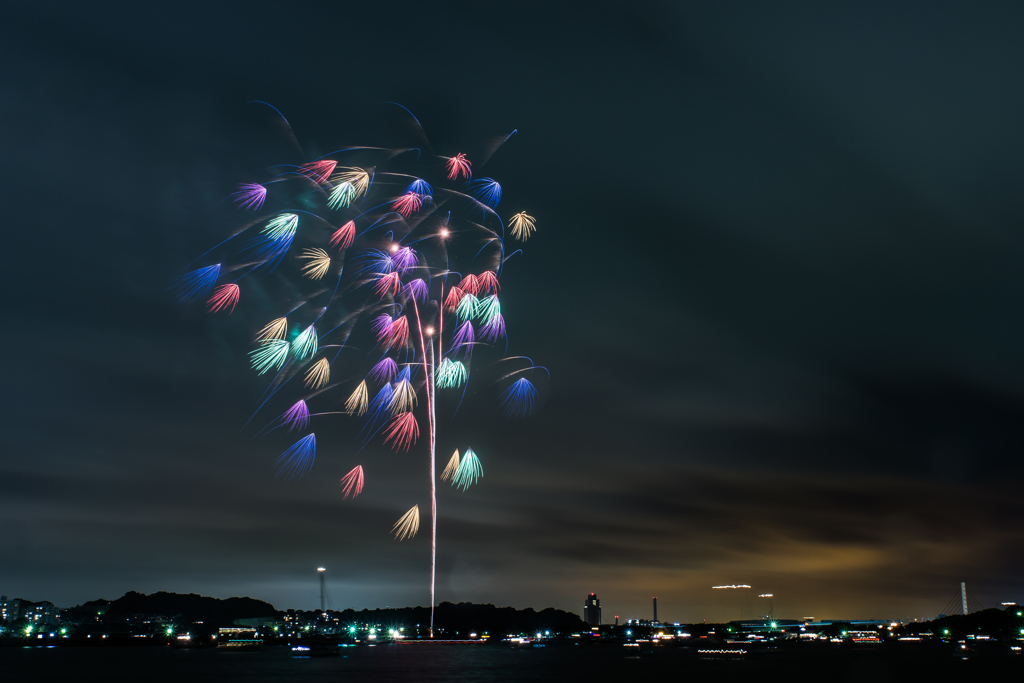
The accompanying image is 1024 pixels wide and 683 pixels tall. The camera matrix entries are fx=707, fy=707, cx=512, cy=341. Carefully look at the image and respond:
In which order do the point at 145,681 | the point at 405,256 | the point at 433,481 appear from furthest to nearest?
the point at 145,681
the point at 433,481
the point at 405,256

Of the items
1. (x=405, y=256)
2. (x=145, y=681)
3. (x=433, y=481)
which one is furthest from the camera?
(x=145, y=681)

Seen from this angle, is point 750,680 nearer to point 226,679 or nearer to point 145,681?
point 226,679

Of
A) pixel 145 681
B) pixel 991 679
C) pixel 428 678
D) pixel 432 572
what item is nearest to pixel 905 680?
pixel 991 679

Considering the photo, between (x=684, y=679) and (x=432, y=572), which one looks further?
(x=684, y=679)

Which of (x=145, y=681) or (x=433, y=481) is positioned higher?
(x=433, y=481)

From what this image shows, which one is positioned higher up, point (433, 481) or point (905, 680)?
point (433, 481)

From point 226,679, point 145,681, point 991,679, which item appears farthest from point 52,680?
point 991,679

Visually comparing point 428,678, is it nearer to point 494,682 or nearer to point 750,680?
point 494,682

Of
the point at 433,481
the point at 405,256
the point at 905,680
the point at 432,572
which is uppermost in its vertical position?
the point at 405,256

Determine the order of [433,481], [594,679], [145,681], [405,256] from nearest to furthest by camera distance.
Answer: [405,256]
[433,481]
[145,681]
[594,679]
